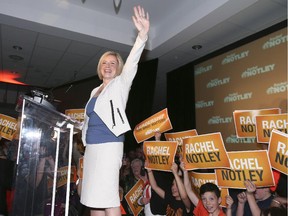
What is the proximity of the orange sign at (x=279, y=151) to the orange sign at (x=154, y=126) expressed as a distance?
3.00 feet

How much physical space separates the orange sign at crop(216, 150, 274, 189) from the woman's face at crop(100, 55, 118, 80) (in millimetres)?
1230

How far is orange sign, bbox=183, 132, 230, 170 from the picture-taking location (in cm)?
232

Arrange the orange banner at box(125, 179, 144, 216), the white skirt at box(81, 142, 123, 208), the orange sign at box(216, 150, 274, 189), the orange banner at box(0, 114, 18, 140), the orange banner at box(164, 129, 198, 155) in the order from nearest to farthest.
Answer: the white skirt at box(81, 142, 123, 208), the orange sign at box(216, 150, 274, 189), the orange banner at box(164, 129, 198, 155), the orange banner at box(125, 179, 144, 216), the orange banner at box(0, 114, 18, 140)

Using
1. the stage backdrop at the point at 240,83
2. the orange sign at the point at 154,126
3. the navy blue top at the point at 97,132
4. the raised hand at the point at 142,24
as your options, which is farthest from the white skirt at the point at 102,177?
the stage backdrop at the point at 240,83

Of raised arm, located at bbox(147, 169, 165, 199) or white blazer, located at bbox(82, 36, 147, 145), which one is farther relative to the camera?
raised arm, located at bbox(147, 169, 165, 199)

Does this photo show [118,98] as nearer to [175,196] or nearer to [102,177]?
[102,177]

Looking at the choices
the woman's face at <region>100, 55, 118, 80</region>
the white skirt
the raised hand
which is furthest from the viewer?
the woman's face at <region>100, 55, 118, 80</region>

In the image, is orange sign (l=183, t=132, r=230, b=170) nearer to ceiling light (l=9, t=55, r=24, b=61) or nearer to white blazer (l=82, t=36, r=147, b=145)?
white blazer (l=82, t=36, r=147, b=145)

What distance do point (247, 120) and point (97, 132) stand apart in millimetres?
1751

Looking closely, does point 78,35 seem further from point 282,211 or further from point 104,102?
point 282,211

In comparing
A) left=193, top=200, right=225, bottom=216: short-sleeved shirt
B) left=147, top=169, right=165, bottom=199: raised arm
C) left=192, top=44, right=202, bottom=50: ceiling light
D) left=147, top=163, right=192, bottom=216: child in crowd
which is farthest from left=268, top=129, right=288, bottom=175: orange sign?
left=192, top=44, right=202, bottom=50: ceiling light

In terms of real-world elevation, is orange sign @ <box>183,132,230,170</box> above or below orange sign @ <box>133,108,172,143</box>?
below

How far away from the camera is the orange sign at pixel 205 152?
7.63 feet

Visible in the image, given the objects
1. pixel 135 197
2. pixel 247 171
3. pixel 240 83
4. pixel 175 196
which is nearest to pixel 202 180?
pixel 175 196
